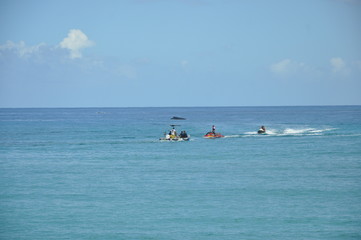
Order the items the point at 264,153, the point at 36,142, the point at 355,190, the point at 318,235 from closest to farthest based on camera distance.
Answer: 1. the point at 318,235
2. the point at 355,190
3. the point at 264,153
4. the point at 36,142

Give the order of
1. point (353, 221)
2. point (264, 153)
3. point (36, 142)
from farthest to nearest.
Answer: point (36, 142) → point (264, 153) → point (353, 221)

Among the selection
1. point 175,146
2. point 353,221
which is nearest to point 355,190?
point 353,221

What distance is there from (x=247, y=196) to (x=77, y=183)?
14880 mm

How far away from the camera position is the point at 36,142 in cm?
8206

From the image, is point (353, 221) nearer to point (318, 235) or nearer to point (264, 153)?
point (318, 235)

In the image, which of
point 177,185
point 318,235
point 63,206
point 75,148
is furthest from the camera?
point 75,148

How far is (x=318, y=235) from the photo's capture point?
97.1 ft

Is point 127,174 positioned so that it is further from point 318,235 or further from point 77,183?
point 318,235

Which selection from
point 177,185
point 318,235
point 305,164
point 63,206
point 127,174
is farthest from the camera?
point 305,164

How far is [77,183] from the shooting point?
1753 inches

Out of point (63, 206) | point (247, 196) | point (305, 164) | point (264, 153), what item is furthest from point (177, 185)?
point (264, 153)

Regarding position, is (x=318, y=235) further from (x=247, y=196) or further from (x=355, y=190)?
(x=355, y=190)

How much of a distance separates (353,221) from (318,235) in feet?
12.2

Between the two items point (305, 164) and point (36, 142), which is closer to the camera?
point (305, 164)
